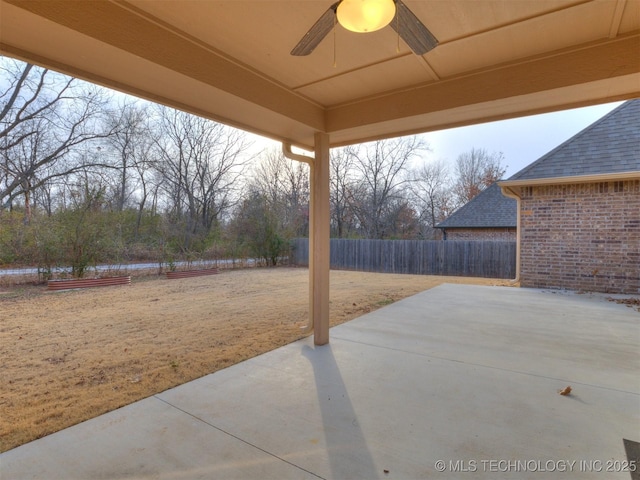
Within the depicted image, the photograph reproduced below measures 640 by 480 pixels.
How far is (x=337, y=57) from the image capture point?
8.80 ft

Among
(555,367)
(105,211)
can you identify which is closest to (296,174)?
(105,211)

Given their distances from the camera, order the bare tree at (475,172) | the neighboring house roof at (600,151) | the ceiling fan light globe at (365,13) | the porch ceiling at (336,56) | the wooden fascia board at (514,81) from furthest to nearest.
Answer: the bare tree at (475,172) → the neighboring house roof at (600,151) → the wooden fascia board at (514,81) → the porch ceiling at (336,56) → the ceiling fan light globe at (365,13)

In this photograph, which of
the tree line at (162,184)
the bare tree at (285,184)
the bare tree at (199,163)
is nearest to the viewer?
the tree line at (162,184)

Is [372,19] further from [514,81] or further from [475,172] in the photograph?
[475,172]

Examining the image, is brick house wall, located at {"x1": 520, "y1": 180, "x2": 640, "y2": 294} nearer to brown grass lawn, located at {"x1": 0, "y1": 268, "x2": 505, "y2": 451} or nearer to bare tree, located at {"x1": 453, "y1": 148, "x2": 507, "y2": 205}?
brown grass lawn, located at {"x1": 0, "y1": 268, "x2": 505, "y2": 451}

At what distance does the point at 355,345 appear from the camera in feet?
12.6

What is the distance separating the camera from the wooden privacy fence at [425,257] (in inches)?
497

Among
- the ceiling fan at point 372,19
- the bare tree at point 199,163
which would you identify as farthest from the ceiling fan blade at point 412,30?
the bare tree at point 199,163

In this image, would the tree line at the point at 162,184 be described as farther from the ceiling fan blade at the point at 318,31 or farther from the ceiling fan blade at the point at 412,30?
the ceiling fan blade at the point at 412,30

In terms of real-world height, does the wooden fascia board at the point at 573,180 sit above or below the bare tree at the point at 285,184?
below

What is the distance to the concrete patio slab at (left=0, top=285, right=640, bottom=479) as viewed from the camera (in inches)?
70.9

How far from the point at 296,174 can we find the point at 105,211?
11.8 m

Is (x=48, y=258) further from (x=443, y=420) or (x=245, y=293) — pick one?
(x=443, y=420)

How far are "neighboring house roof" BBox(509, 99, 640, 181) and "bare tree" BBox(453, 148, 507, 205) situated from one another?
14512 millimetres
